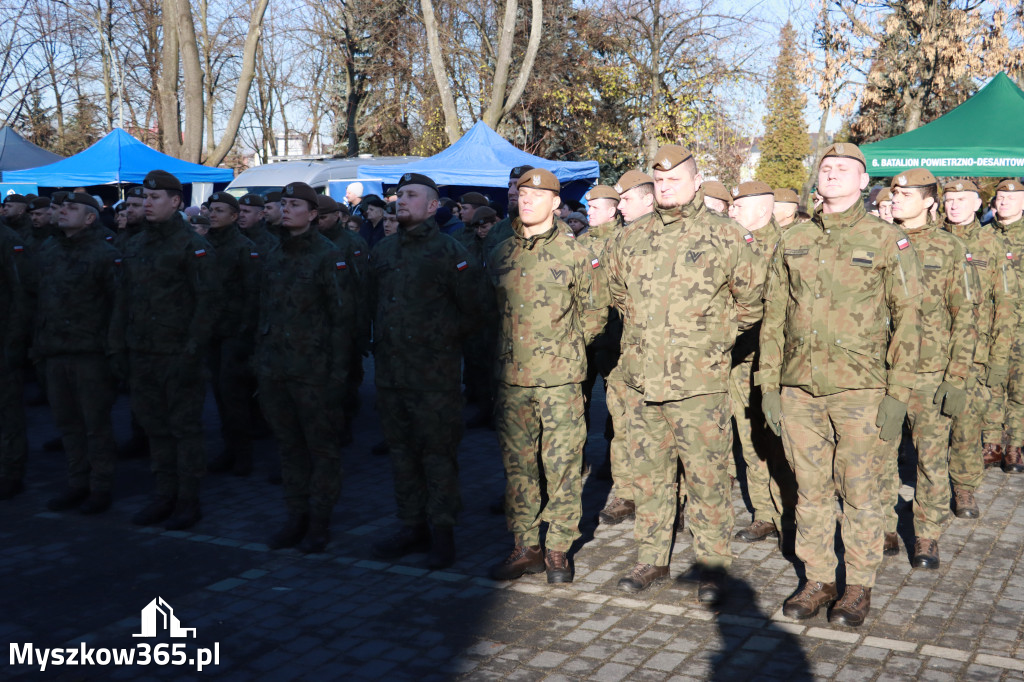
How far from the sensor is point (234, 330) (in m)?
8.05

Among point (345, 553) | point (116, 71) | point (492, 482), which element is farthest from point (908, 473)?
point (116, 71)

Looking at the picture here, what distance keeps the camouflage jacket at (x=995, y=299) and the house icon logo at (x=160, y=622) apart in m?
5.35

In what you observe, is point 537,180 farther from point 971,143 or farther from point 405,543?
point 971,143

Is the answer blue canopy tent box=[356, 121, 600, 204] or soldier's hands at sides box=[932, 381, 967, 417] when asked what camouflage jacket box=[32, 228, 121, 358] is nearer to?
soldier's hands at sides box=[932, 381, 967, 417]

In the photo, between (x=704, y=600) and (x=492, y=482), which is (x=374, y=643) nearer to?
(x=704, y=600)

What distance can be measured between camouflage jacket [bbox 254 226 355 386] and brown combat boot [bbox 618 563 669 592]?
2.00 meters

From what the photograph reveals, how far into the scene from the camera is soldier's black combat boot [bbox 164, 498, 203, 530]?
21.1 feet

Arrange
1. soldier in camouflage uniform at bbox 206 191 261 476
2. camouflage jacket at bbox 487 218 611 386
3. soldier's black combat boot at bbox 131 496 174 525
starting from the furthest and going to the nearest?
soldier in camouflage uniform at bbox 206 191 261 476 → soldier's black combat boot at bbox 131 496 174 525 → camouflage jacket at bbox 487 218 611 386

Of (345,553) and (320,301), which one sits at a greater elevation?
(320,301)

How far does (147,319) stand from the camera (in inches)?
253

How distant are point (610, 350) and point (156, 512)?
3273 mm

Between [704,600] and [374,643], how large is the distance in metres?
1.66

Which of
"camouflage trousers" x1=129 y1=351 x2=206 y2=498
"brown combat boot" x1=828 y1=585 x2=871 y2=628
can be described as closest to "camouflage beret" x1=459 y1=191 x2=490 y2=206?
"camouflage trousers" x1=129 y1=351 x2=206 y2=498

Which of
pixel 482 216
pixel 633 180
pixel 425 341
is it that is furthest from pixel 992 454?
pixel 425 341
